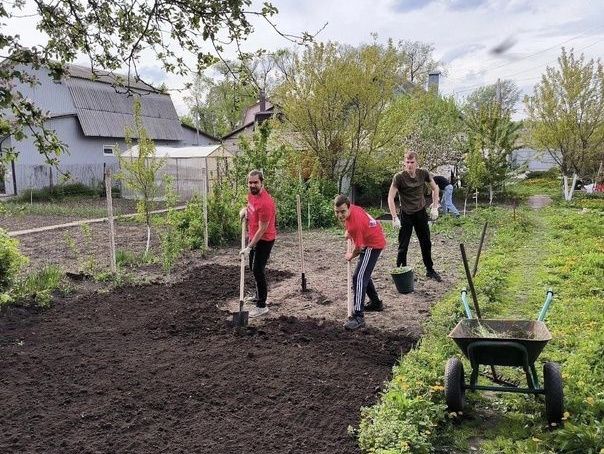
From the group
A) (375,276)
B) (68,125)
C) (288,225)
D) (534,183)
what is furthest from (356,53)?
(534,183)

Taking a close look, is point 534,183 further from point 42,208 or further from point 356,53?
point 42,208

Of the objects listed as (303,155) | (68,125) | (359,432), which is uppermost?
(68,125)

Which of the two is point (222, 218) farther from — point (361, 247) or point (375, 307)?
point (361, 247)

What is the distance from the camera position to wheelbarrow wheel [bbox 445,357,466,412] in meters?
4.01

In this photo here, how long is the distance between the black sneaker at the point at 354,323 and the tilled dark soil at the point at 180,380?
106mm

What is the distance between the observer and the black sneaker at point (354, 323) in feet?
19.9

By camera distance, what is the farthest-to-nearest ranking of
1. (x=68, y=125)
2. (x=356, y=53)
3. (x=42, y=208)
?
1. (x=68, y=125)
2. (x=42, y=208)
3. (x=356, y=53)

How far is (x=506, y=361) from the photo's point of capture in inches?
153

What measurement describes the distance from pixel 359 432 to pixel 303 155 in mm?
15318

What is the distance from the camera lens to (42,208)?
20.9m

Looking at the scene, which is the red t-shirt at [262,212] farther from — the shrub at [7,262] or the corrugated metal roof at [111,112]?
the corrugated metal roof at [111,112]

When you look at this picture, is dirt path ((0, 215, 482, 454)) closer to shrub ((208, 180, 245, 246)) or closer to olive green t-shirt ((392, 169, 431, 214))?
olive green t-shirt ((392, 169, 431, 214))

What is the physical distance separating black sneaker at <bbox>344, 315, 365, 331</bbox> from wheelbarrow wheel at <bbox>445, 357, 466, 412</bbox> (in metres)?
2.06

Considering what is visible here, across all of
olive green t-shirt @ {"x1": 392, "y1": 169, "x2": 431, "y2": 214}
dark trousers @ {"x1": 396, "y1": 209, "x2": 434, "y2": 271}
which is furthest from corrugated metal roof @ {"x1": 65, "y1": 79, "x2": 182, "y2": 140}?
dark trousers @ {"x1": 396, "y1": 209, "x2": 434, "y2": 271}
